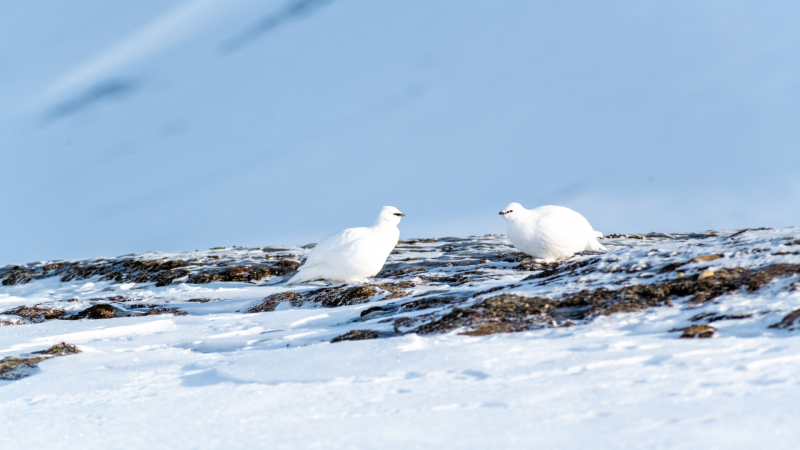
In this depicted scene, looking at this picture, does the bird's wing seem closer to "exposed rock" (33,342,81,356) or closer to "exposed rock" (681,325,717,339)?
"exposed rock" (33,342,81,356)

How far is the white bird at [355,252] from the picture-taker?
10133 mm

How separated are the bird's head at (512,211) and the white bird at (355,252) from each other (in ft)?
5.66

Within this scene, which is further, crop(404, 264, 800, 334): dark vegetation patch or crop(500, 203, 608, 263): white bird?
crop(500, 203, 608, 263): white bird

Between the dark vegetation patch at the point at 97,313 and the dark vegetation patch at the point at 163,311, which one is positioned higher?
the dark vegetation patch at the point at 97,313

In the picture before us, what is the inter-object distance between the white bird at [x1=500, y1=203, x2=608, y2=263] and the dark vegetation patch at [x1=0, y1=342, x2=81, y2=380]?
271 inches

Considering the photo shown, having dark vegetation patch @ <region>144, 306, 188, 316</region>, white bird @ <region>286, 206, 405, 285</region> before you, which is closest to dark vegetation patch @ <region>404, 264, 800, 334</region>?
white bird @ <region>286, 206, 405, 285</region>

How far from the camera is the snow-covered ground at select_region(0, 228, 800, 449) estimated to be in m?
2.72

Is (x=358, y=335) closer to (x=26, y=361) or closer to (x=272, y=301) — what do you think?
(x=26, y=361)

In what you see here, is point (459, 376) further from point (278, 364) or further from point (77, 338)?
point (77, 338)

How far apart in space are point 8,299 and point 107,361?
9.80 m

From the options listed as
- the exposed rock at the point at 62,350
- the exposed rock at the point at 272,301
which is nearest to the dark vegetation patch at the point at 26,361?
the exposed rock at the point at 62,350

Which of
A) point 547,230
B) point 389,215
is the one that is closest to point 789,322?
point 547,230

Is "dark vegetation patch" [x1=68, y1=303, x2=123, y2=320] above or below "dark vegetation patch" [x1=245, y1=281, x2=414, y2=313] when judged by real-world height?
above

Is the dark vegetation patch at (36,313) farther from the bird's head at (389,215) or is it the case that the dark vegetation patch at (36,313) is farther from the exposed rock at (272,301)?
the bird's head at (389,215)
